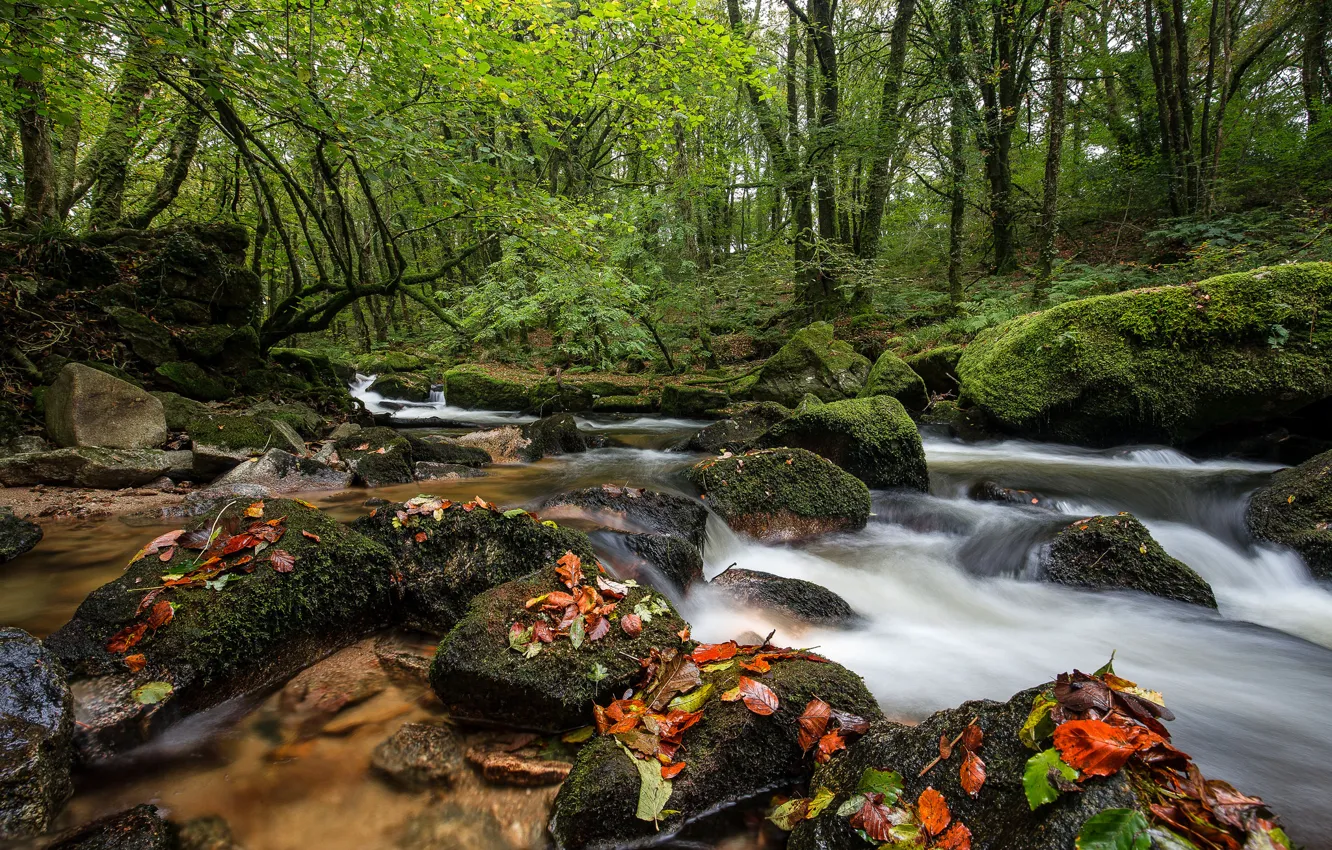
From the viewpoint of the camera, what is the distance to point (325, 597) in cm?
294

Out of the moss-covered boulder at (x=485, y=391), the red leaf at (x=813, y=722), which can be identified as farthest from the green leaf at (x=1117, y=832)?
the moss-covered boulder at (x=485, y=391)

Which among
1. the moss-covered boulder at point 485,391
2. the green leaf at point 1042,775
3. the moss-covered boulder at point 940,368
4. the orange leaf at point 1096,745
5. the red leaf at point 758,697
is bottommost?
the red leaf at point 758,697

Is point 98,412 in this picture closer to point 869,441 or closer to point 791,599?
point 791,599

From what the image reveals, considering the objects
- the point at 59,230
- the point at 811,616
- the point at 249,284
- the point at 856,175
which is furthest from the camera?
the point at 856,175

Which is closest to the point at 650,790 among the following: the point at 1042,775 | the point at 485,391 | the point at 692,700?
the point at 692,700

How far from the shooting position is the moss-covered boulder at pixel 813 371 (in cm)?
1124

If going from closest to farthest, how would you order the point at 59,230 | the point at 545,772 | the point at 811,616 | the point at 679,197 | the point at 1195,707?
the point at 545,772 → the point at 1195,707 → the point at 811,616 → the point at 59,230 → the point at 679,197

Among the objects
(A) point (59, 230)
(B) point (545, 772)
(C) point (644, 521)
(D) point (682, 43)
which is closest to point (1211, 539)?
(C) point (644, 521)

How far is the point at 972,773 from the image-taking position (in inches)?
60.1

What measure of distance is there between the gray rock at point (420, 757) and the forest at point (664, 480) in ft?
0.09

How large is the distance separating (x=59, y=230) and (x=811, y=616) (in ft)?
36.2

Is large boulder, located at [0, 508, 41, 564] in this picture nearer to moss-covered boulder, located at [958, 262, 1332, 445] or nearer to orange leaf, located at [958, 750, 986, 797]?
orange leaf, located at [958, 750, 986, 797]

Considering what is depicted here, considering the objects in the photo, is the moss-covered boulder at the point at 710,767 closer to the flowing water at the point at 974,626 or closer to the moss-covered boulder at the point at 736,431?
the flowing water at the point at 974,626

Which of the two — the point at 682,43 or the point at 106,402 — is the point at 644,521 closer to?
the point at 106,402
